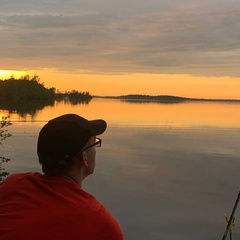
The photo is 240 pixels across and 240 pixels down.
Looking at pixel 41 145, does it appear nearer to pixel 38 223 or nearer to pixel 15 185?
pixel 15 185

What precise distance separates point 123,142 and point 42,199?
20628mm

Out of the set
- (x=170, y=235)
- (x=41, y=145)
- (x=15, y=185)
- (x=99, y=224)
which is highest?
(x=41, y=145)

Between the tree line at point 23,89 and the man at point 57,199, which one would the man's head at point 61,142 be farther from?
the tree line at point 23,89

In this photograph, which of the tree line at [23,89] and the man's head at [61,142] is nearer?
the man's head at [61,142]

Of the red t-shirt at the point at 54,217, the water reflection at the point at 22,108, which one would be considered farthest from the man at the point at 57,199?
the water reflection at the point at 22,108

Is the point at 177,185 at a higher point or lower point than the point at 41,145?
lower

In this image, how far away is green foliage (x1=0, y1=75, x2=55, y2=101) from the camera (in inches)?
3706

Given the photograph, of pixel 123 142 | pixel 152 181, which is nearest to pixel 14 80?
pixel 123 142

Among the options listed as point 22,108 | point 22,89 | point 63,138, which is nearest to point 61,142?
point 63,138

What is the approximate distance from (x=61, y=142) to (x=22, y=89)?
97.2m

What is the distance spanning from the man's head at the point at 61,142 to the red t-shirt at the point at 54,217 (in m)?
0.13

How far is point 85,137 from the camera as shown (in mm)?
1842

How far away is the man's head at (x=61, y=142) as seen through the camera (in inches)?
71.0

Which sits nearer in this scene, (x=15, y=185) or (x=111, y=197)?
(x=15, y=185)
